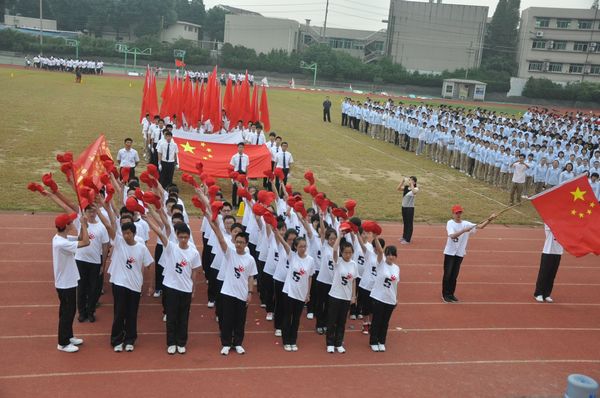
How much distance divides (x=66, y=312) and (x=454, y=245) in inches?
220

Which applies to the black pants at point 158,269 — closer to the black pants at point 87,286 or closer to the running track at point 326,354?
the running track at point 326,354

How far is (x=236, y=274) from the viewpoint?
657cm

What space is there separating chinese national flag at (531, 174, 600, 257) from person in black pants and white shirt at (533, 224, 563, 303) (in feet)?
2.20

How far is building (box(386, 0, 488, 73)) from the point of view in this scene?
67.8 metres

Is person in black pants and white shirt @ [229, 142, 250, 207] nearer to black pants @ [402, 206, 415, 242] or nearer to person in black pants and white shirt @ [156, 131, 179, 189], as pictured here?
person in black pants and white shirt @ [156, 131, 179, 189]

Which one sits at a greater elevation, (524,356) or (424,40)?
(424,40)

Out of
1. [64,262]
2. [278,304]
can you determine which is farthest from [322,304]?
[64,262]

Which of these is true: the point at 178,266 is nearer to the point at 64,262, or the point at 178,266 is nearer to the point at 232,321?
the point at 232,321

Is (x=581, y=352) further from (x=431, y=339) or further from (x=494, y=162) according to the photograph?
(x=494, y=162)

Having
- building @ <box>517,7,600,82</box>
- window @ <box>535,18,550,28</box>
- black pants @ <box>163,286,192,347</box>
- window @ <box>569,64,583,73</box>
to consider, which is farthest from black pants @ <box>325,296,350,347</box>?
window @ <box>535,18,550,28</box>

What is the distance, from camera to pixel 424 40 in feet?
225

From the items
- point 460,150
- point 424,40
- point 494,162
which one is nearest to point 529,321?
point 494,162

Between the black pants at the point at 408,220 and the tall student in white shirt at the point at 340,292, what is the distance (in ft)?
17.0

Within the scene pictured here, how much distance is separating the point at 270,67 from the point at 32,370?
58178 millimetres
